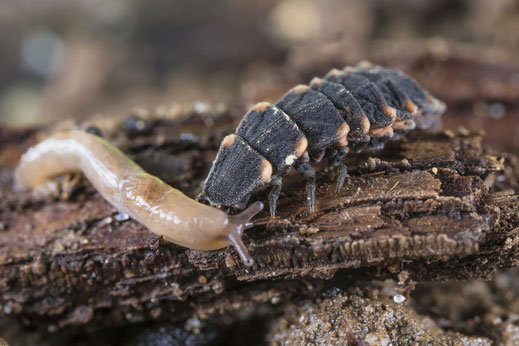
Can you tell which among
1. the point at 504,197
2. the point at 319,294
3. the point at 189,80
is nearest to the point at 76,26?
the point at 189,80

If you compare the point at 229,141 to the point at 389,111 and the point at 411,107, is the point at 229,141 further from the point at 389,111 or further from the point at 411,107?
the point at 411,107

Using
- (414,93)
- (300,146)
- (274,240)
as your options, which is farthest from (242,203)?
(414,93)

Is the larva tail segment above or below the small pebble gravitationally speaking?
above

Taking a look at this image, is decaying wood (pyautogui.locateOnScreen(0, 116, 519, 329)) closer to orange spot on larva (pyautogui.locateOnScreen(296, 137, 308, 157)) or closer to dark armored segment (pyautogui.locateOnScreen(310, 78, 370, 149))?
dark armored segment (pyautogui.locateOnScreen(310, 78, 370, 149))

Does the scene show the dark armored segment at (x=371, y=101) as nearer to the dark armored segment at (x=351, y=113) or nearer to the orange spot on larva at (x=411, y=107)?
the dark armored segment at (x=351, y=113)

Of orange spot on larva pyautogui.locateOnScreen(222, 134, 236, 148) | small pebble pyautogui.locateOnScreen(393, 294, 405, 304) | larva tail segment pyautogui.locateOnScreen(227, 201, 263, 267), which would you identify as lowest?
small pebble pyautogui.locateOnScreen(393, 294, 405, 304)

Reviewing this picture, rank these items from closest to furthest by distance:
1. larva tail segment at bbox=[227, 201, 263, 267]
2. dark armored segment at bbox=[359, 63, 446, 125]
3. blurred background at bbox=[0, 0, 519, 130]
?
larva tail segment at bbox=[227, 201, 263, 267] → dark armored segment at bbox=[359, 63, 446, 125] → blurred background at bbox=[0, 0, 519, 130]

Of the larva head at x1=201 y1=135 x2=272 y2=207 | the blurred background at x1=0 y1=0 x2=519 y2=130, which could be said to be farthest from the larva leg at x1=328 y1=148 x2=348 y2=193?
the blurred background at x1=0 y1=0 x2=519 y2=130

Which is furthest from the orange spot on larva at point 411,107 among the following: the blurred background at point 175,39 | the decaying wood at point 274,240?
the blurred background at point 175,39

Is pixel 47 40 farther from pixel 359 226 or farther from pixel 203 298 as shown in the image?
pixel 359 226
